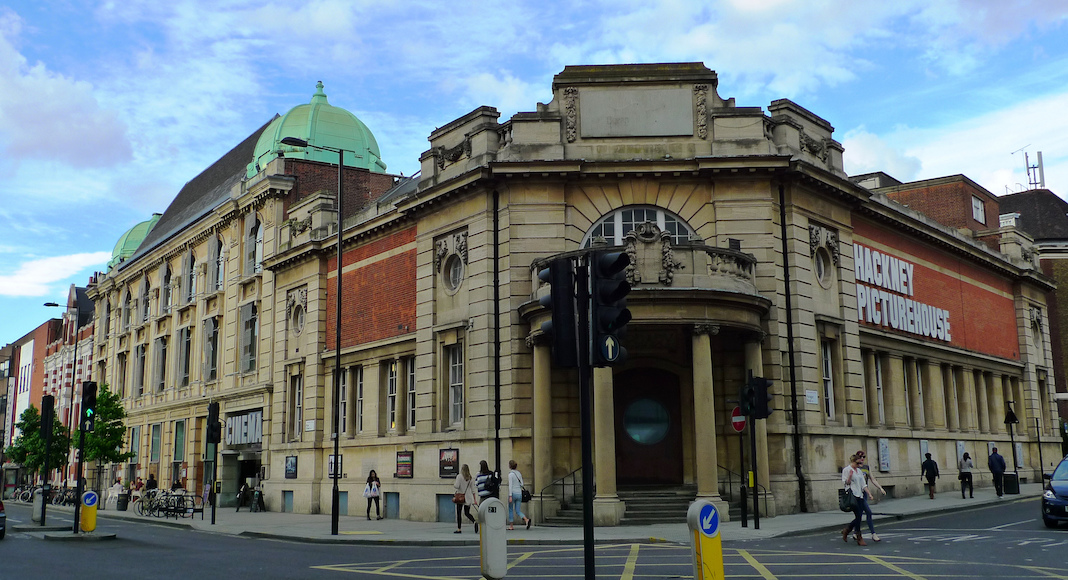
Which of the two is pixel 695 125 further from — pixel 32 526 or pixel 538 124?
pixel 32 526

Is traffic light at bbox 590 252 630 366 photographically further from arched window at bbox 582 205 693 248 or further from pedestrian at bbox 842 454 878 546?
arched window at bbox 582 205 693 248

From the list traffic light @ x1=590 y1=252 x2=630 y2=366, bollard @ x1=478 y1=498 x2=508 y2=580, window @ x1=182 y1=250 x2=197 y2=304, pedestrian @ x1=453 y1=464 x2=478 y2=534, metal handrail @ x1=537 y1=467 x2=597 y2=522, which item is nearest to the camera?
traffic light @ x1=590 y1=252 x2=630 y2=366

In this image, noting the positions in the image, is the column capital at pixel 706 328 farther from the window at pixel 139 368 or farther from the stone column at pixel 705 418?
the window at pixel 139 368

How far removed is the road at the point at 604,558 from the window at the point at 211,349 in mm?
23025

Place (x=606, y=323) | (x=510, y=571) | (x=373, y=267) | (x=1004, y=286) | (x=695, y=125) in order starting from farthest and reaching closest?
1. (x=1004, y=286)
2. (x=373, y=267)
3. (x=695, y=125)
4. (x=510, y=571)
5. (x=606, y=323)

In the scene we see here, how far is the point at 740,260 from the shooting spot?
2511cm

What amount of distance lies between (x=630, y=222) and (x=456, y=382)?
7.04 m

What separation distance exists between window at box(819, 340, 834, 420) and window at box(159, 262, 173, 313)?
37019 mm

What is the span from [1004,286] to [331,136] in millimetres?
31825

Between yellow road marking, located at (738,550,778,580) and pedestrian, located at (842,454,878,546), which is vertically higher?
pedestrian, located at (842,454,878,546)

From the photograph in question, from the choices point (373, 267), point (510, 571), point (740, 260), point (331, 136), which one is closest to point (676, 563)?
point (510, 571)

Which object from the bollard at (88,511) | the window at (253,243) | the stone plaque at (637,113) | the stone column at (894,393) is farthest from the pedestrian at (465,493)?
the window at (253,243)

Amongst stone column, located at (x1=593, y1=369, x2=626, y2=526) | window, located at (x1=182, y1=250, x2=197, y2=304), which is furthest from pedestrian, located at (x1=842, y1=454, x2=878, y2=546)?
window, located at (x1=182, y1=250, x2=197, y2=304)

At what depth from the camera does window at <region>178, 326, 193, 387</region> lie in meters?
48.3
